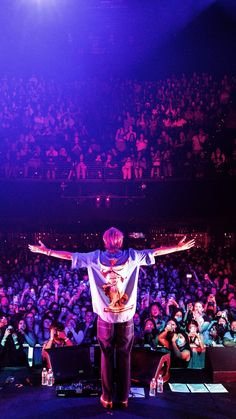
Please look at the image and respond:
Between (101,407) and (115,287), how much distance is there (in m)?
1.12

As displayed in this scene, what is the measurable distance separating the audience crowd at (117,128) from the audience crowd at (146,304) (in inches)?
92.2

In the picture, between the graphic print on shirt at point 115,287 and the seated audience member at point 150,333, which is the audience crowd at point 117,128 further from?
the graphic print on shirt at point 115,287

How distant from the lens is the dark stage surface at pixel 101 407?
13.2 ft

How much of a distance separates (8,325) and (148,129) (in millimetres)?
8158

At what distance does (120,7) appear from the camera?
1599 centimetres

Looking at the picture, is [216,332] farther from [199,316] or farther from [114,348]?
[114,348]

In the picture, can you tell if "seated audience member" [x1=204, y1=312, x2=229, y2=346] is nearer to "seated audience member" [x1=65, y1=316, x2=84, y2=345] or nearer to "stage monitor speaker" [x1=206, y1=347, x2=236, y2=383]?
"stage monitor speaker" [x1=206, y1=347, x2=236, y2=383]

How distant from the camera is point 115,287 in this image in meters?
4.12

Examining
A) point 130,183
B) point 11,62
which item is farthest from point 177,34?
point 130,183

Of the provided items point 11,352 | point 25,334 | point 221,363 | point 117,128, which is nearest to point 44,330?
point 25,334

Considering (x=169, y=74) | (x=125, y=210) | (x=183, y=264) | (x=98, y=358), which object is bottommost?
(x=98, y=358)

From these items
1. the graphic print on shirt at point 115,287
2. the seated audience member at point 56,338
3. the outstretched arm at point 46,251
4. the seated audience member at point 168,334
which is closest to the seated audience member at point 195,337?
the seated audience member at point 168,334

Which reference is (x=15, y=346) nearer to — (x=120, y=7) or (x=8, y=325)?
(x=8, y=325)

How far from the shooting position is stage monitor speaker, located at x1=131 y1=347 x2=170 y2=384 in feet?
16.3
